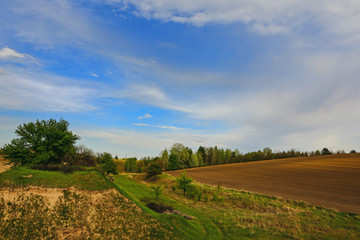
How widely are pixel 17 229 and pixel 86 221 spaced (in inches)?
199

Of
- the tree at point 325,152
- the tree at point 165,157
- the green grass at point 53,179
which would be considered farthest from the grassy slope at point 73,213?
the tree at point 325,152

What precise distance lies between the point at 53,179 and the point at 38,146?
46.4 ft

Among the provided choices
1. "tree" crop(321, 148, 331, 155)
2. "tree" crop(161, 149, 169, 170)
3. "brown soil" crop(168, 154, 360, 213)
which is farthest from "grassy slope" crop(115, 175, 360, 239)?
"tree" crop(321, 148, 331, 155)

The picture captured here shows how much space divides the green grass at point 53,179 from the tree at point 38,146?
11076mm

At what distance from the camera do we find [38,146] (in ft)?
98.3

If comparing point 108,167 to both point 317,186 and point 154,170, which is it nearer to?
point 154,170

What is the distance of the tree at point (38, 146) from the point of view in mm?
29297

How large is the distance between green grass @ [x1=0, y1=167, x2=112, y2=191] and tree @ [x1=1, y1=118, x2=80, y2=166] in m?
11.1

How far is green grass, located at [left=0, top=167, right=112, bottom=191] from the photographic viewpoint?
17978mm

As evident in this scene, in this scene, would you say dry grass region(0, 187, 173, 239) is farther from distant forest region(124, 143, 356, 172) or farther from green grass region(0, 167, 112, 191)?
distant forest region(124, 143, 356, 172)


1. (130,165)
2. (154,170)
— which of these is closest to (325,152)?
(154,170)

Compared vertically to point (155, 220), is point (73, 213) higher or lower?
higher

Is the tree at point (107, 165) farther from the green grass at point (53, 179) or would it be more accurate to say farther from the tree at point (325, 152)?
the tree at point (325, 152)

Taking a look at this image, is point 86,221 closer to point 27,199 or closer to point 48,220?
point 48,220
